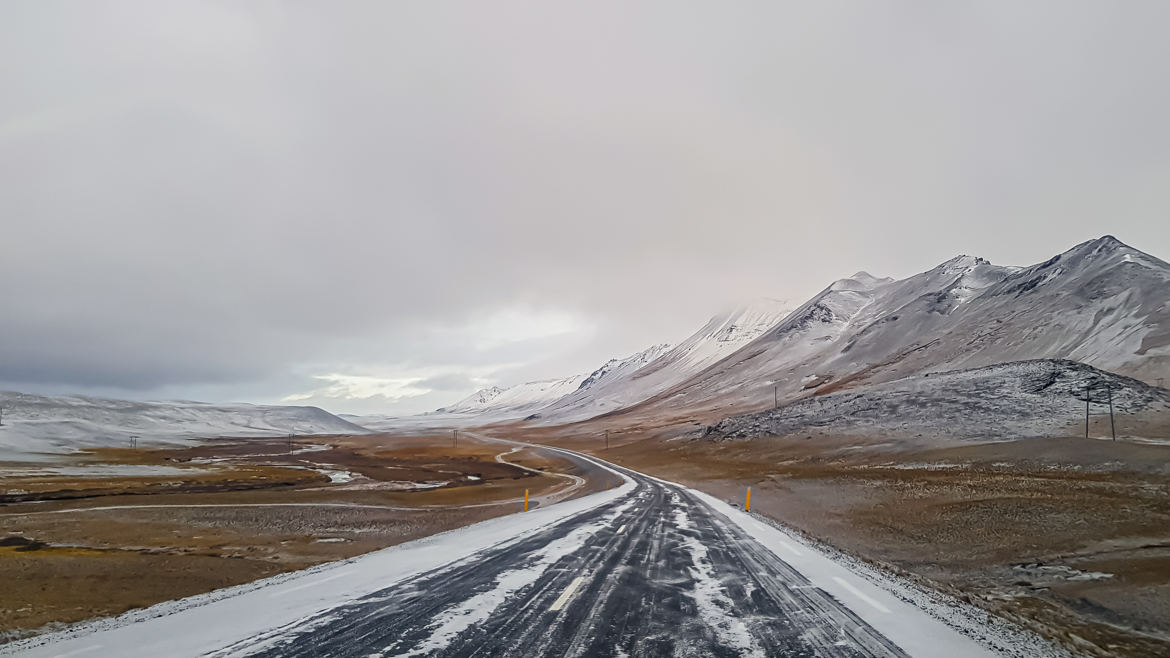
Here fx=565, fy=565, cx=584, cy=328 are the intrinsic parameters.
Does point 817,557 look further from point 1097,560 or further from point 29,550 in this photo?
point 29,550

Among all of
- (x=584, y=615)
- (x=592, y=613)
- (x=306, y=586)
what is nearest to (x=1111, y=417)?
(x=592, y=613)

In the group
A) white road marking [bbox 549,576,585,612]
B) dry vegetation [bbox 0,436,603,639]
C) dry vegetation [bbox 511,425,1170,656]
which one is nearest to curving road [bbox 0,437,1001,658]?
white road marking [bbox 549,576,585,612]

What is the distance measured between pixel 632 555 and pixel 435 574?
5273mm

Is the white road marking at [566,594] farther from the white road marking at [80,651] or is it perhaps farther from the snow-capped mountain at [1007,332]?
the snow-capped mountain at [1007,332]

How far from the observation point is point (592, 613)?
29.9 feet

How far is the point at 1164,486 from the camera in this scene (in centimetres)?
3064

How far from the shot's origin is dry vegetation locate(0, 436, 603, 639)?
47.3 feet

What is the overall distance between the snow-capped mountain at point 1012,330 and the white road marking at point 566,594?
99959 mm

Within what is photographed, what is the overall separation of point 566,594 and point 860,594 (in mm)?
5664

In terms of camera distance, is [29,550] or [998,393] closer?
[29,550]

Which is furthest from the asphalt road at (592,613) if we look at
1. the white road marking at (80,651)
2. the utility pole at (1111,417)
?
the utility pole at (1111,417)

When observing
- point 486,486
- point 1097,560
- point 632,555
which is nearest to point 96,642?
point 632,555

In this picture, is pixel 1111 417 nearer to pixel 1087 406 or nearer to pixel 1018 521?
pixel 1087 406

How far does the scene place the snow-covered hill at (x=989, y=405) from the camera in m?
56.8
